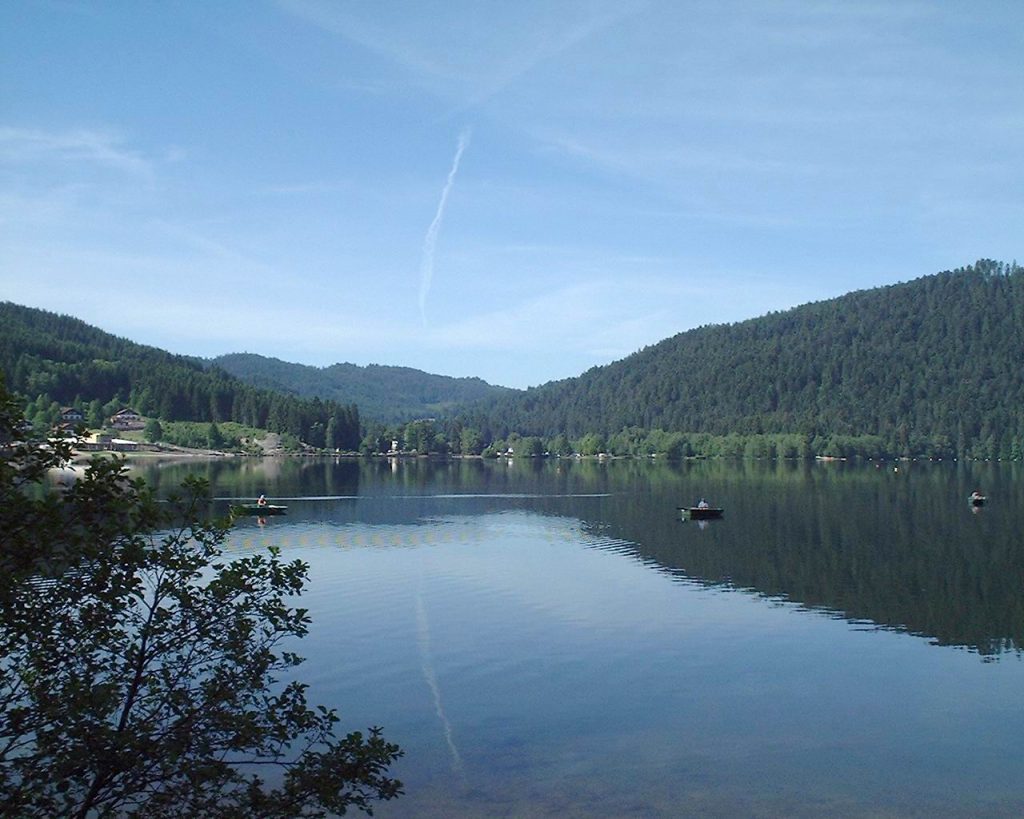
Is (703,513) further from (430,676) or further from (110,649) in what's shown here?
(110,649)

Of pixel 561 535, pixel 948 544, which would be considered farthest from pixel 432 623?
pixel 948 544

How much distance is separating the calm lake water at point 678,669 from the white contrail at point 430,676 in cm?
15

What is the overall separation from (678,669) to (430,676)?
40.7ft

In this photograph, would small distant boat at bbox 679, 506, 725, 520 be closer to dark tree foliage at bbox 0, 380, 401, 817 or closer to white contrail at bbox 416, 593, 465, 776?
white contrail at bbox 416, 593, 465, 776

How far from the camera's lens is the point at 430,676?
46188mm

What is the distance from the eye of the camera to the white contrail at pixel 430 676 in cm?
3543

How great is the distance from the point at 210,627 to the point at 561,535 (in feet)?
307

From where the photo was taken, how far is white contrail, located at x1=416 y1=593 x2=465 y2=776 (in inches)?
1395

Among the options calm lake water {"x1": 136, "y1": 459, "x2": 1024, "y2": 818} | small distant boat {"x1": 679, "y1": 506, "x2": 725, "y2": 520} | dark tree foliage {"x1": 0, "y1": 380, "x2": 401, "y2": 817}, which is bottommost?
calm lake water {"x1": 136, "y1": 459, "x2": 1024, "y2": 818}

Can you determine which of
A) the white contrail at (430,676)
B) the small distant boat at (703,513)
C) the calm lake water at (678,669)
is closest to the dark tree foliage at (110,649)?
the calm lake water at (678,669)

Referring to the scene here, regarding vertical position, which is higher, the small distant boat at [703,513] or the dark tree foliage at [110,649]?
the dark tree foliage at [110,649]

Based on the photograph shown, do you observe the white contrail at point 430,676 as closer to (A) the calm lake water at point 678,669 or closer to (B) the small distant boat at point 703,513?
(A) the calm lake water at point 678,669

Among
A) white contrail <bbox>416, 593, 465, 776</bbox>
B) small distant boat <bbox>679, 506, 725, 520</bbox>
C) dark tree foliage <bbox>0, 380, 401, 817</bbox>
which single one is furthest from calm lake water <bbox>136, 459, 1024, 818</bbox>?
small distant boat <bbox>679, 506, 725, 520</bbox>

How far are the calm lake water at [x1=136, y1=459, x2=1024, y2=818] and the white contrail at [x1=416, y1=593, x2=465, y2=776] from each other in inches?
5.9
